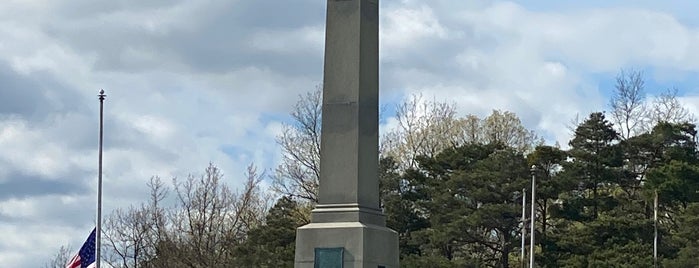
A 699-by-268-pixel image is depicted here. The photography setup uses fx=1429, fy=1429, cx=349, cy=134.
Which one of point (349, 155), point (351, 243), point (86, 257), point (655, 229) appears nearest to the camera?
point (351, 243)

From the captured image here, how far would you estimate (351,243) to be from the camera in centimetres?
2017

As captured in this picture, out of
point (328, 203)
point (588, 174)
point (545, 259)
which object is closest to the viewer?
point (328, 203)

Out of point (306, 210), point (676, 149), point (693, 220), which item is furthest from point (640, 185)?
point (306, 210)

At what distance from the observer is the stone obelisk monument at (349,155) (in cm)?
2033

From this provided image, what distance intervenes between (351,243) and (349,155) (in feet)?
4.43

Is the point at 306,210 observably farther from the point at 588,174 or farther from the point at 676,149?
the point at 676,149

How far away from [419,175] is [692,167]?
10148mm

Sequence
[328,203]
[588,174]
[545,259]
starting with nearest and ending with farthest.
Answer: [328,203] < [545,259] < [588,174]

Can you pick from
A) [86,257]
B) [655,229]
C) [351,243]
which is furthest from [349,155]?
[655,229]

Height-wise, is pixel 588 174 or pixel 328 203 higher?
pixel 588 174

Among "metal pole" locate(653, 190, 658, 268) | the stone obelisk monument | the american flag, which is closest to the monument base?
the stone obelisk monument

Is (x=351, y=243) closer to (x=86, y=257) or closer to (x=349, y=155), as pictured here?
(x=349, y=155)

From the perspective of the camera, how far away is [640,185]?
5478 cm

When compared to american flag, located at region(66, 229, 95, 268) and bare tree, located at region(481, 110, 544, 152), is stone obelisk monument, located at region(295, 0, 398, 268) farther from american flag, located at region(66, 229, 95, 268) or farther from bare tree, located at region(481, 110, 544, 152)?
bare tree, located at region(481, 110, 544, 152)
